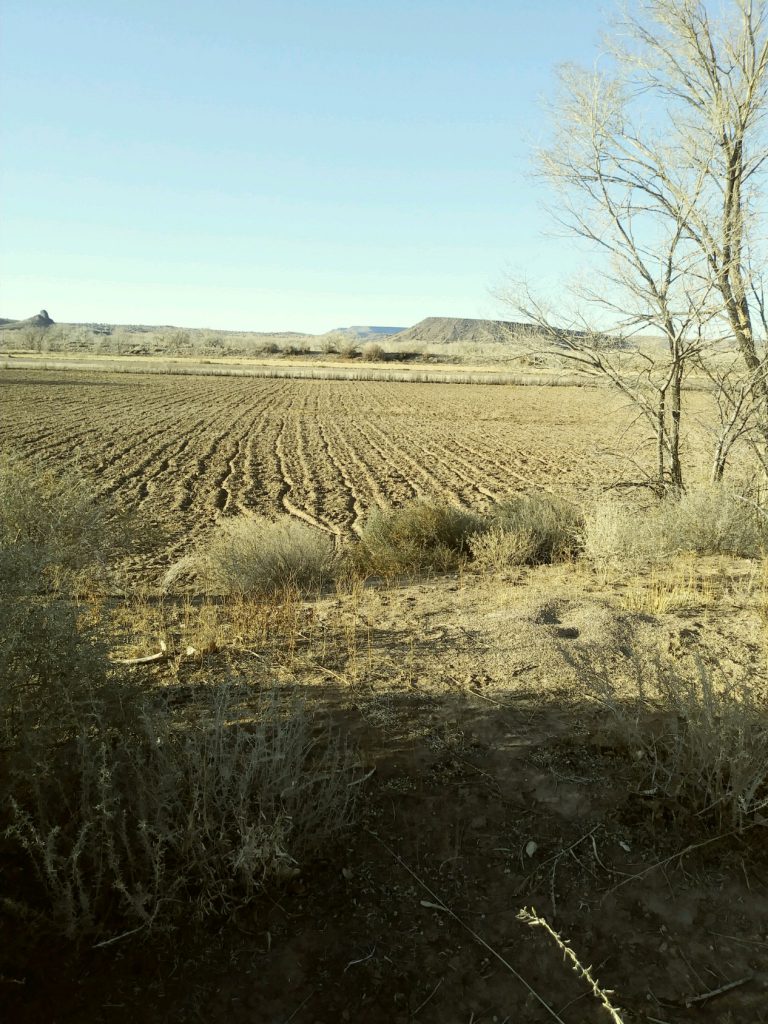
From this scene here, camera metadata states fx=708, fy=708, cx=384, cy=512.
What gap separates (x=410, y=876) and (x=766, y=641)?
12.6 feet

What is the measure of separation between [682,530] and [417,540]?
353cm

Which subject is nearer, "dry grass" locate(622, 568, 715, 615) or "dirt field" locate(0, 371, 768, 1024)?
"dirt field" locate(0, 371, 768, 1024)

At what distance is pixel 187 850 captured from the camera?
324 cm

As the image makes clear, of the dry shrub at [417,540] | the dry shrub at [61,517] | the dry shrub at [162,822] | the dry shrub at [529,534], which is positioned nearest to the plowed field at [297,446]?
the dry shrub at [61,517]

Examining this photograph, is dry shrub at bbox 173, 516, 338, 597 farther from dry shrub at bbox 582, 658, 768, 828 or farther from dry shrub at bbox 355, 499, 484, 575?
dry shrub at bbox 582, 658, 768, 828

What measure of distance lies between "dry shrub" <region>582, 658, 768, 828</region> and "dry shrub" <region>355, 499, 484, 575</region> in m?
4.86

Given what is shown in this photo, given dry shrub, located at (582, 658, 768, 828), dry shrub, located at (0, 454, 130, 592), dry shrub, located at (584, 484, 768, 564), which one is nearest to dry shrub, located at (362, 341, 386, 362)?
dry shrub, located at (584, 484, 768, 564)

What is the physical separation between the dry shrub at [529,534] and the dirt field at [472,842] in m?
0.51

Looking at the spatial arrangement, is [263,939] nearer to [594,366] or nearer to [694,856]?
[694,856]

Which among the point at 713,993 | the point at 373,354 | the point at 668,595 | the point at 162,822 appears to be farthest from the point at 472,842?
the point at 373,354

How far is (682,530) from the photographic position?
30.9 ft

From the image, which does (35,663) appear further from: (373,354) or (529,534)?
(373,354)

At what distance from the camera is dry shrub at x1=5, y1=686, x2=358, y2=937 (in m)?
3.05

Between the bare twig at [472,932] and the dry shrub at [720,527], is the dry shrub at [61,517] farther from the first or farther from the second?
the dry shrub at [720,527]
